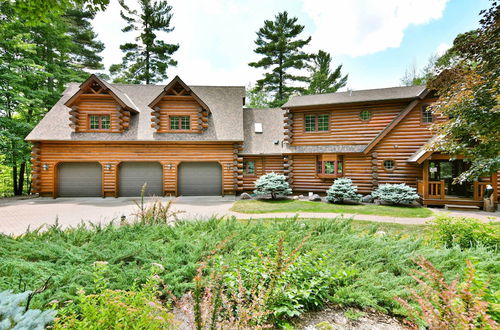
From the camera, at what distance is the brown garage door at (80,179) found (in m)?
15.9

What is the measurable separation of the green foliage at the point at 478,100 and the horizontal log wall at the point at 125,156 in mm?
12591

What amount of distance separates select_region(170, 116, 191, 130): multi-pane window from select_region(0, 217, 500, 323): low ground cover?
11817 mm

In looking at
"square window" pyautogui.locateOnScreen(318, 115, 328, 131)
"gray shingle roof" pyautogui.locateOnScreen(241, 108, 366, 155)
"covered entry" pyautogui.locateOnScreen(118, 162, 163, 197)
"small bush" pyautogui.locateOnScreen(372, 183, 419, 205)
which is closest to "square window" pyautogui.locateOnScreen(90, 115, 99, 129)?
"covered entry" pyautogui.locateOnScreen(118, 162, 163, 197)

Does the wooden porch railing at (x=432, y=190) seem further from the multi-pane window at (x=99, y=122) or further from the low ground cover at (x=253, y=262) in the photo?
the multi-pane window at (x=99, y=122)

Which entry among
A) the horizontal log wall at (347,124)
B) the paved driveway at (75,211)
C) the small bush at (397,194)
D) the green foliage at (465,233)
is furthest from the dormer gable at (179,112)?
the green foliage at (465,233)

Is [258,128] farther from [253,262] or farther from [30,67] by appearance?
[30,67]

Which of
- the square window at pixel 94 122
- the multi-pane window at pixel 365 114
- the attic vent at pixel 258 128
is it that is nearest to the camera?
the multi-pane window at pixel 365 114

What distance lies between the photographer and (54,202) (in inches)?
551

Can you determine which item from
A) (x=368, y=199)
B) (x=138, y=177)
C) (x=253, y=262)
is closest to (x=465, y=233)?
(x=253, y=262)

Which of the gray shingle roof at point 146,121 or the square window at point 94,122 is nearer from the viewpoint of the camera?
the gray shingle roof at point 146,121

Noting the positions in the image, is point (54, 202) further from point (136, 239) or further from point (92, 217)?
point (136, 239)

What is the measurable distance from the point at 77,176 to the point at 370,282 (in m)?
19.4

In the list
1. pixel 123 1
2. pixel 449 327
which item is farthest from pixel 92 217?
pixel 123 1

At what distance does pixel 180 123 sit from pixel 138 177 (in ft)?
17.1
